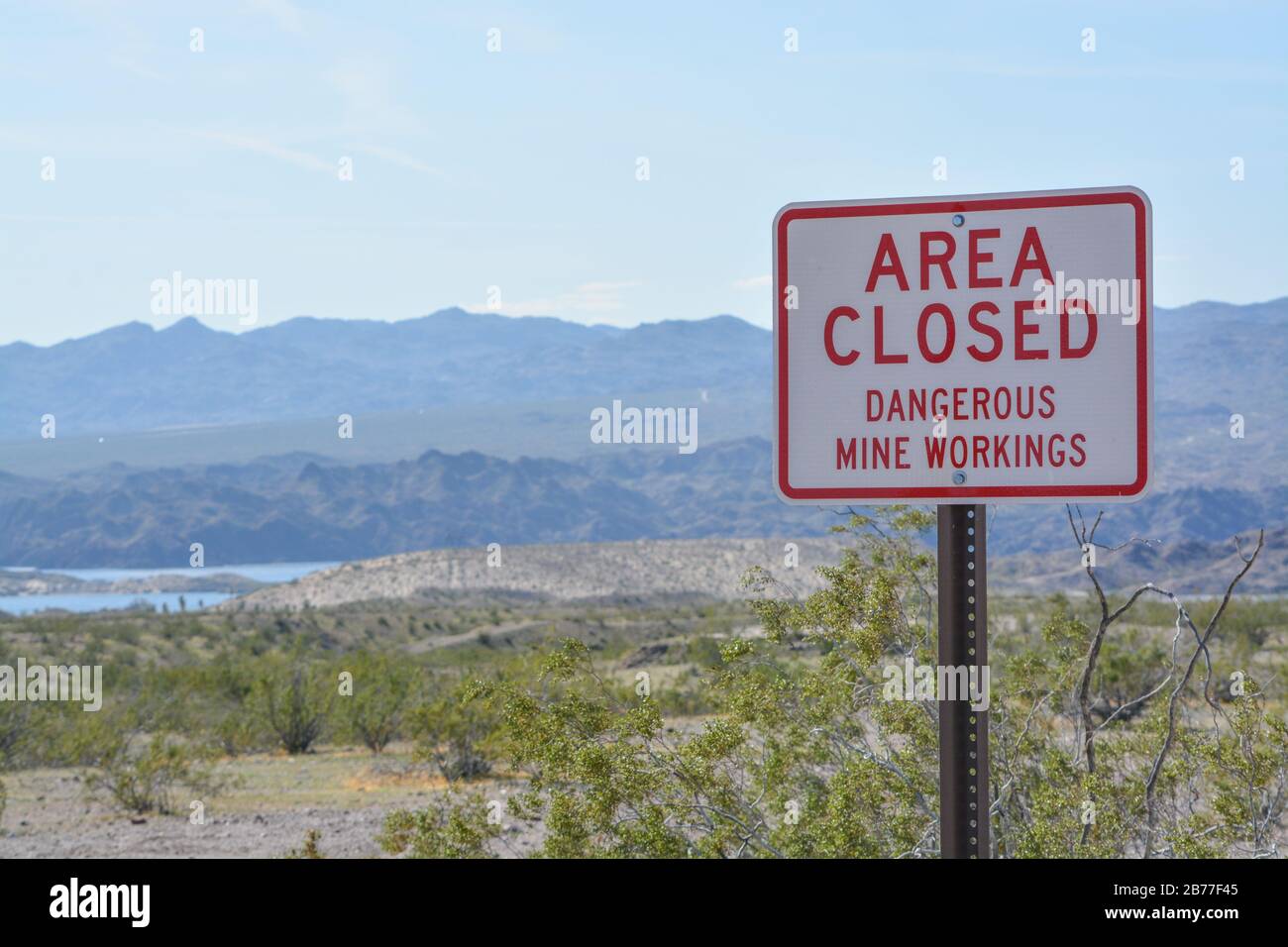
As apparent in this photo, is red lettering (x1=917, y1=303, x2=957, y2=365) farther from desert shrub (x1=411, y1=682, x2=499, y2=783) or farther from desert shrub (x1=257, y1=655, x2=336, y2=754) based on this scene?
desert shrub (x1=257, y1=655, x2=336, y2=754)

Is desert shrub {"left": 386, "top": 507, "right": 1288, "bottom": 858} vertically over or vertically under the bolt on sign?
under

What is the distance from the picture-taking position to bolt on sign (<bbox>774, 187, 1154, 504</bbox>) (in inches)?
94.0

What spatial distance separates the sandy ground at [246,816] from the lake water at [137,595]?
1756 inches

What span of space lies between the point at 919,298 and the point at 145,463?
6964 inches

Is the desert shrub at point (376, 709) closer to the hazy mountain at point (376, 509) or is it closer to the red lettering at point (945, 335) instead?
the red lettering at point (945, 335)

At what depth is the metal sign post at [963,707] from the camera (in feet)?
7.33

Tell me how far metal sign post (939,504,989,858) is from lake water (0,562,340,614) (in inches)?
2375

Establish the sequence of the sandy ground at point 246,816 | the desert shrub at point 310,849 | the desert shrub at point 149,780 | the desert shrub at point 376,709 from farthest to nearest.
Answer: the desert shrub at point 376,709 → the desert shrub at point 149,780 → the sandy ground at point 246,816 → the desert shrub at point 310,849

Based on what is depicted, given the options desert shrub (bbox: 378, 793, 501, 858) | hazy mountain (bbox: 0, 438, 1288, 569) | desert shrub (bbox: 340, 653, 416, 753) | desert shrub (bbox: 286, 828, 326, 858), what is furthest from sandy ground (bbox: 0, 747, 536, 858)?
hazy mountain (bbox: 0, 438, 1288, 569)

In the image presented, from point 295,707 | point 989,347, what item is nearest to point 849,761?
point 989,347

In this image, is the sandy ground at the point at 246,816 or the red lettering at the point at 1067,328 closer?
the red lettering at the point at 1067,328

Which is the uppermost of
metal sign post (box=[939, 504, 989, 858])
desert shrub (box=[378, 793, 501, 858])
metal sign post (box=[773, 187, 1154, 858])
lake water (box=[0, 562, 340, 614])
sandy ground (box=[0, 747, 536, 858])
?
metal sign post (box=[773, 187, 1154, 858])

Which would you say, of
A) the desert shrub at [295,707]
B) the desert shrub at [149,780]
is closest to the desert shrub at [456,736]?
the desert shrub at [149,780]
